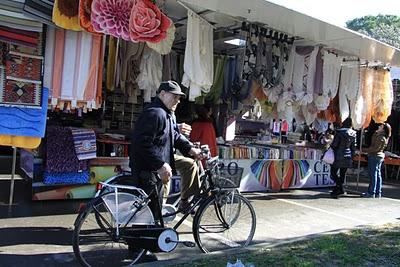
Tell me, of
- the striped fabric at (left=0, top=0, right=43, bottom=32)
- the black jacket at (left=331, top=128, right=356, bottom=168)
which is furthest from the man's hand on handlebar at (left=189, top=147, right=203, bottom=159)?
the black jacket at (left=331, top=128, right=356, bottom=168)

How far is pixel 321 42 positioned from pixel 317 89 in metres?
1.01

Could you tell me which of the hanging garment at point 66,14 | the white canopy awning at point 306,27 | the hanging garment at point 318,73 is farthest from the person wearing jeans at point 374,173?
the hanging garment at point 66,14

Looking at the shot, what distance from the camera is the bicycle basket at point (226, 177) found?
498cm

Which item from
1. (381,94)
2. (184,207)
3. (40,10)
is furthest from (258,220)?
(381,94)

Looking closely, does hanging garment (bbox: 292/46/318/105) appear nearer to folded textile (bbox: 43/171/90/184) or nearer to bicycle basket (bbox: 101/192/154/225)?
folded textile (bbox: 43/171/90/184)

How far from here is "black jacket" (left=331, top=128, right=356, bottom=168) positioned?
367 inches

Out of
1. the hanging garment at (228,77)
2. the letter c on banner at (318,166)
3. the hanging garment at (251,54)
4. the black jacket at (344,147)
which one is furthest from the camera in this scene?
the letter c on banner at (318,166)

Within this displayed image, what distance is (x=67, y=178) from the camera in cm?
703

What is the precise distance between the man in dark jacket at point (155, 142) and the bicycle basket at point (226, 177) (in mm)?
592

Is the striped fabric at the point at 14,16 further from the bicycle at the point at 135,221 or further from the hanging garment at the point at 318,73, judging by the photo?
the hanging garment at the point at 318,73

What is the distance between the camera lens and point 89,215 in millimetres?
4211

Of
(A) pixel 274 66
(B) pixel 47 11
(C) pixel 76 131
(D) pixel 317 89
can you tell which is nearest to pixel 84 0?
(B) pixel 47 11

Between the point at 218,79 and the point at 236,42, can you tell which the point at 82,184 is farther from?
the point at 236,42

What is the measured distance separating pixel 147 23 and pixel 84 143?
2.46 metres
